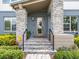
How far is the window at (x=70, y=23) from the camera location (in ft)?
89.9

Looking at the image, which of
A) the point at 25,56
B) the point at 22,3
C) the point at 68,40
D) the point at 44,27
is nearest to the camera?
the point at 25,56

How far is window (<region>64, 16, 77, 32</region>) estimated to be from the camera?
89.9 ft

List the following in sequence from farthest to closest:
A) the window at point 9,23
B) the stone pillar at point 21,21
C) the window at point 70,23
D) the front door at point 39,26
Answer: the window at point 9,23, the window at point 70,23, the front door at point 39,26, the stone pillar at point 21,21

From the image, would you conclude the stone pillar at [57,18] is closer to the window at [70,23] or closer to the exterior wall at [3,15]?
the window at [70,23]

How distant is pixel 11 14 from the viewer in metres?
27.8

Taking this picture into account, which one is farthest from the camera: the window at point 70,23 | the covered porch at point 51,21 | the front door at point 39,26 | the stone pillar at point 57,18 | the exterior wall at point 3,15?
the exterior wall at point 3,15

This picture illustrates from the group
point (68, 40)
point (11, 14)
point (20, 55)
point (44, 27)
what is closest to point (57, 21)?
point (68, 40)

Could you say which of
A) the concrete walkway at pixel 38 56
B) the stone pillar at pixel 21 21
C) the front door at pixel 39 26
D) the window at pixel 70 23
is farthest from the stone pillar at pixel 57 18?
the window at pixel 70 23

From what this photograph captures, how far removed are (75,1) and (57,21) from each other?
10648 millimetres

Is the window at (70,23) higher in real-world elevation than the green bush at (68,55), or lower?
higher

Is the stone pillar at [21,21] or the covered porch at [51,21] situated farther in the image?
the stone pillar at [21,21]

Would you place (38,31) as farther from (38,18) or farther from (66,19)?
(66,19)

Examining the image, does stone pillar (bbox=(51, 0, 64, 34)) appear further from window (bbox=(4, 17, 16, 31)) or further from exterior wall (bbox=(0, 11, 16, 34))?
window (bbox=(4, 17, 16, 31))

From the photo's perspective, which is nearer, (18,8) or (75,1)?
(18,8)
